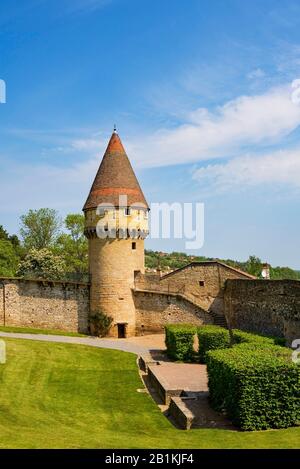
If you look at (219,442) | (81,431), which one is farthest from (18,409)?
(219,442)

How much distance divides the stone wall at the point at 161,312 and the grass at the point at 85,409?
21.8 ft

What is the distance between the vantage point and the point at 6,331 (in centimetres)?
3155

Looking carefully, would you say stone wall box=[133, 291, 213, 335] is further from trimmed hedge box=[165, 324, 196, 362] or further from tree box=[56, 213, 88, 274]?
tree box=[56, 213, 88, 274]

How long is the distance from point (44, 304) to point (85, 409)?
61.1ft

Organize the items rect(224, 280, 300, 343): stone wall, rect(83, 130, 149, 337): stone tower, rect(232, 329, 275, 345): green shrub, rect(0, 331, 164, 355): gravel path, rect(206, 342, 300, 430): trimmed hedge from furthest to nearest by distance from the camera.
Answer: rect(83, 130, 149, 337): stone tower, rect(0, 331, 164, 355): gravel path, rect(224, 280, 300, 343): stone wall, rect(232, 329, 275, 345): green shrub, rect(206, 342, 300, 430): trimmed hedge

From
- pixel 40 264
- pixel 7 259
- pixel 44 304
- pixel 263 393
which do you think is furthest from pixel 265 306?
pixel 7 259

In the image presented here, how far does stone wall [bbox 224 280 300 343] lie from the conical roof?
9.05m

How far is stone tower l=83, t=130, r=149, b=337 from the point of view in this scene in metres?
32.2

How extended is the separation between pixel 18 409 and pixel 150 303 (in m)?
18.1

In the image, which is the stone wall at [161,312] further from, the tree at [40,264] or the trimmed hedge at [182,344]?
the tree at [40,264]

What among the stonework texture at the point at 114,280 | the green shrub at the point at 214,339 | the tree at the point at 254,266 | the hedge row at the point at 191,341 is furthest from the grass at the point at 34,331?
the tree at the point at 254,266

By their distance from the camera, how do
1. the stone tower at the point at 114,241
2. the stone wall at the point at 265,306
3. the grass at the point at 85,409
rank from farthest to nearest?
the stone tower at the point at 114,241 → the stone wall at the point at 265,306 → the grass at the point at 85,409

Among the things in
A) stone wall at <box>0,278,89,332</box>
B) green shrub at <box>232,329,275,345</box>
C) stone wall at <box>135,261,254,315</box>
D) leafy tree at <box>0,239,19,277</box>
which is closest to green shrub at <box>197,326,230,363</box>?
green shrub at <box>232,329,275,345</box>

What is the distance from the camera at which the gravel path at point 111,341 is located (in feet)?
93.6
